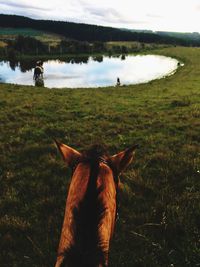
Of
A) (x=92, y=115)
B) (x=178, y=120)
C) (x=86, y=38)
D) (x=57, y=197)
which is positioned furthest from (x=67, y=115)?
(x=86, y=38)

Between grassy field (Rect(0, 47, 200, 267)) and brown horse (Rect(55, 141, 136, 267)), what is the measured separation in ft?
9.69

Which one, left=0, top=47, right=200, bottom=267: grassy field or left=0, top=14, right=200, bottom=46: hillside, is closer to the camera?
left=0, top=47, right=200, bottom=267: grassy field

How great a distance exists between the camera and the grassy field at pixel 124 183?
5.02m

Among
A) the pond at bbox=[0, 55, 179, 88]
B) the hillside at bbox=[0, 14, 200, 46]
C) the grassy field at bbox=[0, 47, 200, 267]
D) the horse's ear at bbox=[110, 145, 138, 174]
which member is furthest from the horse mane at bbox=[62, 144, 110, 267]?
the hillside at bbox=[0, 14, 200, 46]

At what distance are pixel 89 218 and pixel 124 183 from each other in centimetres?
531

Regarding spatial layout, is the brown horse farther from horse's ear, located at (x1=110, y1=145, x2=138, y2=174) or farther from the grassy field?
the grassy field

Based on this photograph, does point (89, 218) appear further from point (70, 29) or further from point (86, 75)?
point (70, 29)

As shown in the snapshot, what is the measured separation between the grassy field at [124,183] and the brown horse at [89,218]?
2.95 meters

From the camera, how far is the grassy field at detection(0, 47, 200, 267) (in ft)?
16.5

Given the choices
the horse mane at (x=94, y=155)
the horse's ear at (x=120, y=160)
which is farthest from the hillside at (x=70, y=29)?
the horse mane at (x=94, y=155)

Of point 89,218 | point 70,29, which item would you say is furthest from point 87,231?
point 70,29

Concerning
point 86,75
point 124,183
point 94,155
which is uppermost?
point 94,155

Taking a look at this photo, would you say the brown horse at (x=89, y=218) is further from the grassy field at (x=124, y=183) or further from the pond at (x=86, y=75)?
the pond at (x=86, y=75)

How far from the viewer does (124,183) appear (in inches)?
282
